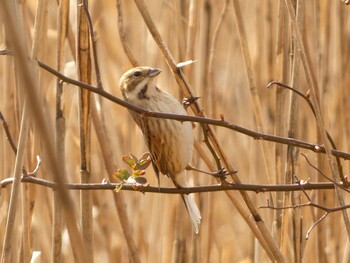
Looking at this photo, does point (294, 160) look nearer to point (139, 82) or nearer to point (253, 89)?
point (253, 89)

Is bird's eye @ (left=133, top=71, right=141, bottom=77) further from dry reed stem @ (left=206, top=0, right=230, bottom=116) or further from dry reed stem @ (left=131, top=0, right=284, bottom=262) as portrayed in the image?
dry reed stem @ (left=131, top=0, right=284, bottom=262)

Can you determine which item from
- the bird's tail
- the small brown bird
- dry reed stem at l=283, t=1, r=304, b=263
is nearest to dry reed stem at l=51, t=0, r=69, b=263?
the small brown bird

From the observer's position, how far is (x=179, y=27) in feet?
7.22

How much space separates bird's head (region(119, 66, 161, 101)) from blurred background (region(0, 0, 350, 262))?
13 centimetres

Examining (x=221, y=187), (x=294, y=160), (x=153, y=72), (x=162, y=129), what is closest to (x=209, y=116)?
(x=162, y=129)

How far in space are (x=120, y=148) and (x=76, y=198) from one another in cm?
39

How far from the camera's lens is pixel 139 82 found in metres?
2.12

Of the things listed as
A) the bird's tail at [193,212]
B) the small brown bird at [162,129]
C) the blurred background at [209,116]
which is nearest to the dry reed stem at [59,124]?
the blurred background at [209,116]

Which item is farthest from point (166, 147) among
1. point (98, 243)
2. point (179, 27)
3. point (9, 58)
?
point (98, 243)

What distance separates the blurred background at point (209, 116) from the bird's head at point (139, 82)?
0.13 meters

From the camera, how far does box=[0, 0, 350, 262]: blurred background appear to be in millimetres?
1915

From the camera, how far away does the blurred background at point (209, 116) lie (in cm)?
192

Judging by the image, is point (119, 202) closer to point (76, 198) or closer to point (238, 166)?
point (76, 198)

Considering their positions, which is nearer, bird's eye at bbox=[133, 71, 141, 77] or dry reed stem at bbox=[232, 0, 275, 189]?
dry reed stem at bbox=[232, 0, 275, 189]
